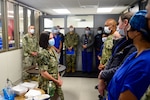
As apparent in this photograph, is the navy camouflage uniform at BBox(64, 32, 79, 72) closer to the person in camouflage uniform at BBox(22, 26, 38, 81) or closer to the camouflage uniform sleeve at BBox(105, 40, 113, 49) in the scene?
the person in camouflage uniform at BBox(22, 26, 38, 81)

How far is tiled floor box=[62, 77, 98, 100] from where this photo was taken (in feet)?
12.1

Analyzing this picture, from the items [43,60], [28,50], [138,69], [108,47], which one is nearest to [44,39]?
[43,60]

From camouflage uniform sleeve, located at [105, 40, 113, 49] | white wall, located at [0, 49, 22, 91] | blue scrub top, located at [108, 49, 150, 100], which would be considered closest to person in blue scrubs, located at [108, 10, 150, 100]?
blue scrub top, located at [108, 49, 150, 100]

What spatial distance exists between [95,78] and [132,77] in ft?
14.4

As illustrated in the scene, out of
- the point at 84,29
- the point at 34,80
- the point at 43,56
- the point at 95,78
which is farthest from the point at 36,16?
the point at 43,56

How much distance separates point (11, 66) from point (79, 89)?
1.93 m

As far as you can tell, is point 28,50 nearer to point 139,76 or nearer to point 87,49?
point 87,49

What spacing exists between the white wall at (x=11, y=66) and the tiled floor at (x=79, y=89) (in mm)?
1420

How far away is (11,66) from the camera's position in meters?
4.34

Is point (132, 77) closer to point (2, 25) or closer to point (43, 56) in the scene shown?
point (43, 56)

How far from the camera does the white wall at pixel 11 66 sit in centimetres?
389

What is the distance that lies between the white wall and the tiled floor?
55.9 inches

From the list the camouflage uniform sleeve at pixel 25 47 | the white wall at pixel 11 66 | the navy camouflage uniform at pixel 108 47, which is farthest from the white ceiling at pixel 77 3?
the navy camouflage uniform at pixel 108 47

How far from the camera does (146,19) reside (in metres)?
0.94
